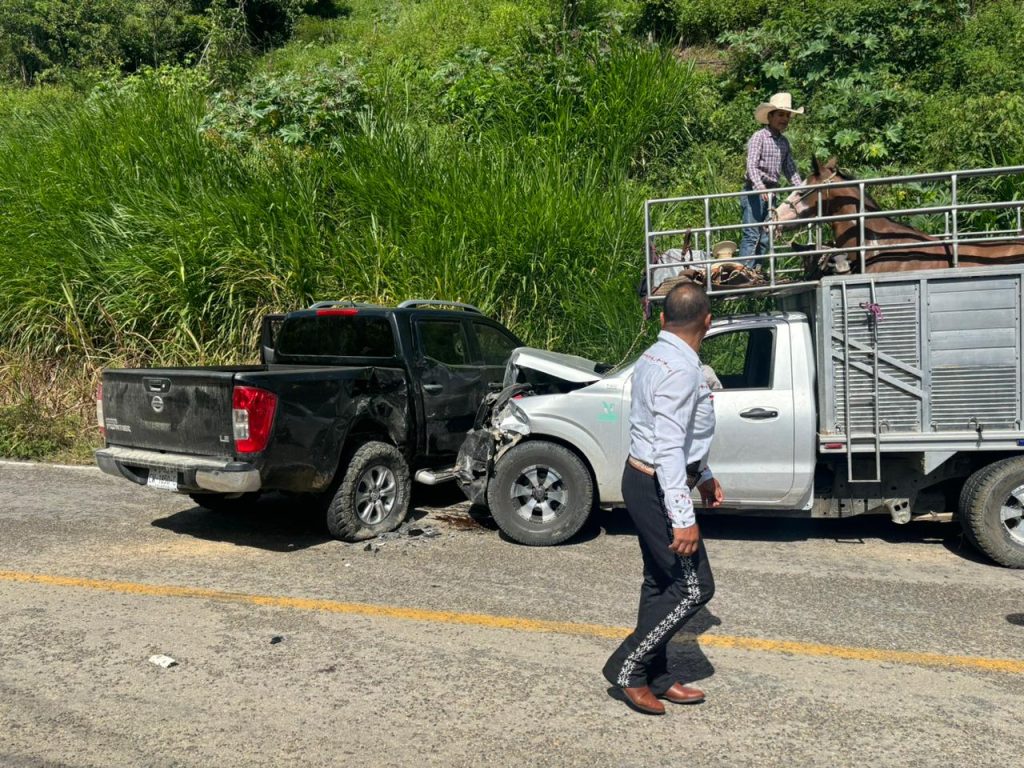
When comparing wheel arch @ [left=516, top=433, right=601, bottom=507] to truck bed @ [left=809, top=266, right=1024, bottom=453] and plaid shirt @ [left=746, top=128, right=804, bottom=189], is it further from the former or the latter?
plaid shirt @ [left=746, top=128, right=804, bottom=189]

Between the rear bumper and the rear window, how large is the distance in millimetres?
1925

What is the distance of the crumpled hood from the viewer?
728 cm

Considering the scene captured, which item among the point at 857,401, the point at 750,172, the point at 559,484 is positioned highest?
the point at 750,172

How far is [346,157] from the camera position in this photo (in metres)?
13.5

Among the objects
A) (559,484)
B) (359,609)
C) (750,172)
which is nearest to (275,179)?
(750,172)

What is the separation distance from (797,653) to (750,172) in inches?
207

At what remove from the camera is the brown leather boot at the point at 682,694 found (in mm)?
4191

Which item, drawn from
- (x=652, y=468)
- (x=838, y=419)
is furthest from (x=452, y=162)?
(x=652, y=468)

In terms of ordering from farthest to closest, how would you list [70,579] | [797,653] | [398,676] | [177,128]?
[177,128]
[70,579]
[797,653]
[398,676]

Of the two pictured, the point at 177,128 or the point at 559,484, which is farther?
the point at 177,128

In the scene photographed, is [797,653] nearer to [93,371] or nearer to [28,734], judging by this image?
[28,734]

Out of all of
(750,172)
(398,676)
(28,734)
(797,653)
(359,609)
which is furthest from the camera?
(750,172)

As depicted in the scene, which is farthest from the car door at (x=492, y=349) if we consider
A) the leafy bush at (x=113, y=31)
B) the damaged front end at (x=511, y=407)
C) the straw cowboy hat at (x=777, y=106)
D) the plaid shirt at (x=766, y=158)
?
the leafy bush at (x=113, y=31)

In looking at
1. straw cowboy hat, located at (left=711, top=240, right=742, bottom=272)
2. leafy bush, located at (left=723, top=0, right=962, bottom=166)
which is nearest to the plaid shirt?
straw cowboy hat, located at (left=711, top=240, right=742, bottom=272)
